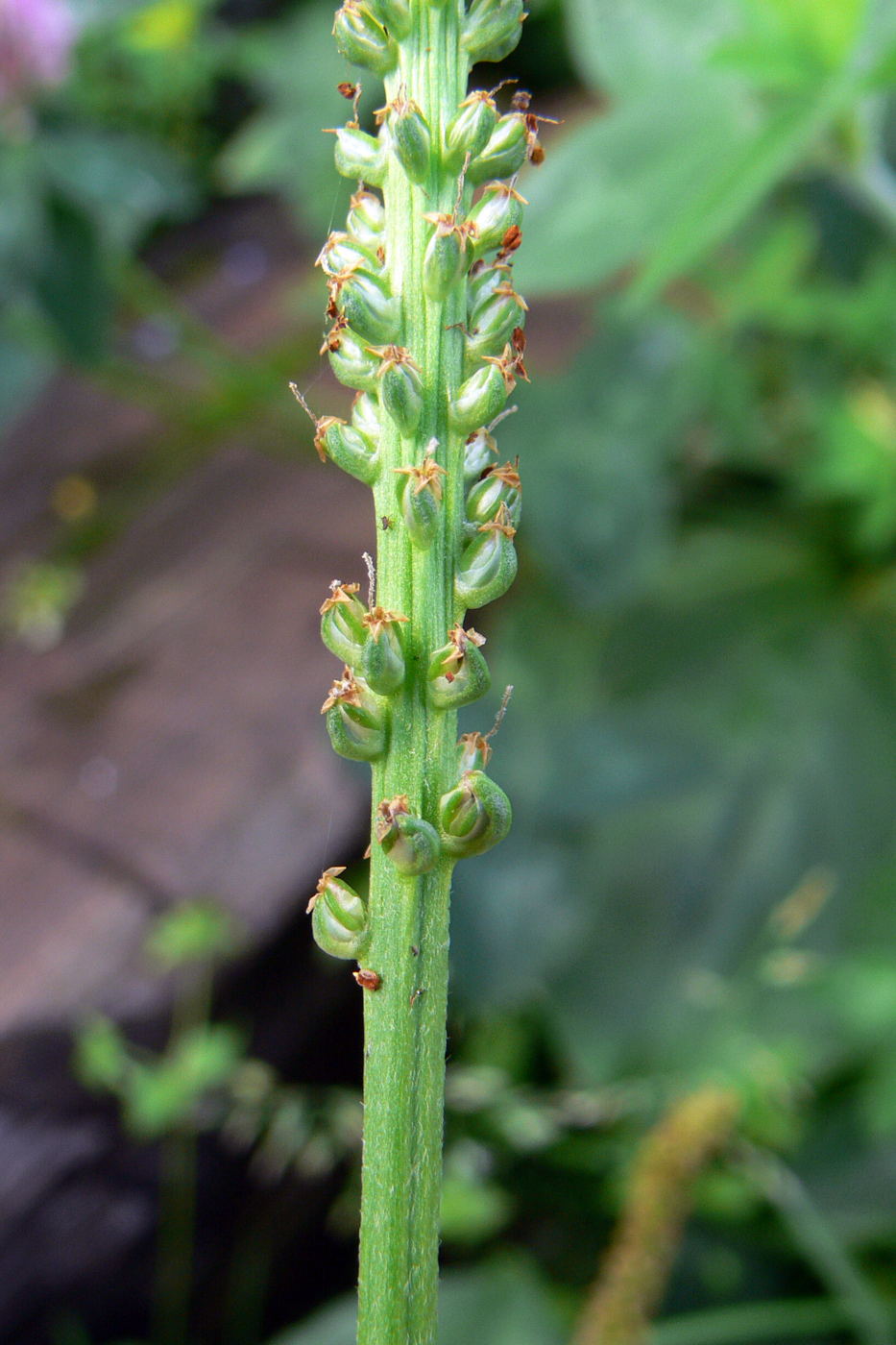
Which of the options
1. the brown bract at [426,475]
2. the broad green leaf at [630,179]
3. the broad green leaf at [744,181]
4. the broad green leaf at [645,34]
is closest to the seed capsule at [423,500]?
the brown bract at [426,475]

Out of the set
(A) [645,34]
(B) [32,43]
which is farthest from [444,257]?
(B) [32,43]

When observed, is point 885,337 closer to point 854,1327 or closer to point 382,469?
point 854,1327

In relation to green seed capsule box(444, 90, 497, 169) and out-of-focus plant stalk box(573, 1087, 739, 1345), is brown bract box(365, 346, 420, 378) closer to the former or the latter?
green seed capsule box(444, 90, 497, 169)

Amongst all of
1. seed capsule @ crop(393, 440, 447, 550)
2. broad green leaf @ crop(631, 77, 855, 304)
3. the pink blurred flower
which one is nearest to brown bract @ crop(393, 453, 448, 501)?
seed capsule @ crop(393, 440, 447, 550)

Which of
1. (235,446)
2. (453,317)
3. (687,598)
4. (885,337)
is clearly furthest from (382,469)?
(235,446)

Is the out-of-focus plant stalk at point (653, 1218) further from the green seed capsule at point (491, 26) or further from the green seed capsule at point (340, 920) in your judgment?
the green seed capsule at point (491, 26)
